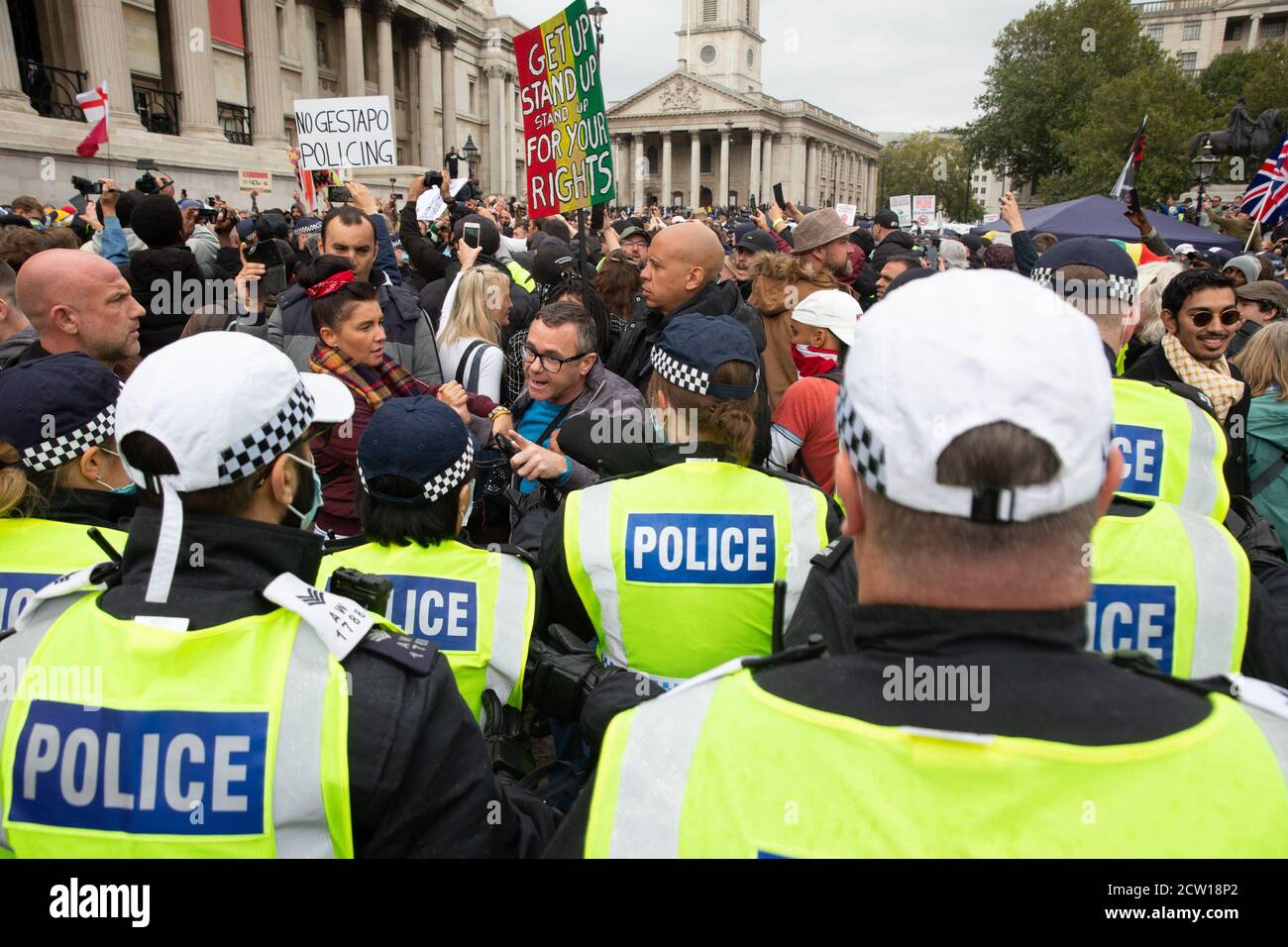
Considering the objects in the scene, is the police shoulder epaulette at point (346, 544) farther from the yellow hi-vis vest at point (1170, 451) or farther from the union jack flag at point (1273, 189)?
the union jack flag at point (1273, 189)

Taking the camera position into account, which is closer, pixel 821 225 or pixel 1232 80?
pixel 821 225

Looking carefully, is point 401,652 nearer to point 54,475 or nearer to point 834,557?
point 834,557

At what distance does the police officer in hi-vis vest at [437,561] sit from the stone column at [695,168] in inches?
3511

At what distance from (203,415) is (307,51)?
38343mm

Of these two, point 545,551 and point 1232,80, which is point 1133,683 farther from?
point 1232,80

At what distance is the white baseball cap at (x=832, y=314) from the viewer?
421cm

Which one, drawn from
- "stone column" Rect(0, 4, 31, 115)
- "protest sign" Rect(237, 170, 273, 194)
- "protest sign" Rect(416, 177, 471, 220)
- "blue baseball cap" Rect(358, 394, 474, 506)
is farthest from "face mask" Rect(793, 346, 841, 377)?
"stone column" Rect(0, 4, 31, 115)

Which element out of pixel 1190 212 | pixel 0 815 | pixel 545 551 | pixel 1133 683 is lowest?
pixel 0 815

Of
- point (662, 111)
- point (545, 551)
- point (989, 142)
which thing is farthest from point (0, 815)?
point (662, 111)

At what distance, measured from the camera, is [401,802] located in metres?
1.57

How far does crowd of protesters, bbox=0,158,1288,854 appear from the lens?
1.91 meters

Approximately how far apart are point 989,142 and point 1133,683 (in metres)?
64.6

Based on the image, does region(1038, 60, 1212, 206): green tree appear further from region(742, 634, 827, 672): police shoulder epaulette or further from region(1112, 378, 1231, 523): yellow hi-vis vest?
region(742, 634, 827, 672): police shoulder epaulette

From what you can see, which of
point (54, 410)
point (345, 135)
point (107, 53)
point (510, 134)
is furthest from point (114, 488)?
point (510, 134)
